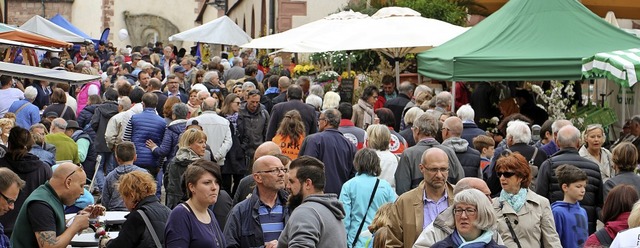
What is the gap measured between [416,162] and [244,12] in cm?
4006

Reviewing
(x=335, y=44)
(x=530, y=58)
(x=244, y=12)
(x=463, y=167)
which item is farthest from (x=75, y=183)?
(x=244, y=12)

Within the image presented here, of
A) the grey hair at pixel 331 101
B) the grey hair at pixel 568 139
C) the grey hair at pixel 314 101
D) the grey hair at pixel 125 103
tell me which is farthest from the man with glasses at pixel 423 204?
the grey hair at pixel 125 103

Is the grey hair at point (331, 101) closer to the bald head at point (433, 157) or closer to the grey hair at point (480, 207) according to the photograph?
the bald head at point (433, 157)

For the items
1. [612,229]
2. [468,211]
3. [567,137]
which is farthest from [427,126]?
[468,211]

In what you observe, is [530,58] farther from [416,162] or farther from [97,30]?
[97,30]

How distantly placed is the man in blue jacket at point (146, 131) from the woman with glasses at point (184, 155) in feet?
8.80

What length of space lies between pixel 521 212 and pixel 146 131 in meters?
6.84

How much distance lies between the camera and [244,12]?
166 feet

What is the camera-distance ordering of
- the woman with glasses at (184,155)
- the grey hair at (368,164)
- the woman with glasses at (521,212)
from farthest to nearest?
the woman with glasses at (184,155)
the grey hair at (368,164)
the woman with glasses at (521,212)

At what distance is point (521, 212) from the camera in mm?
9266

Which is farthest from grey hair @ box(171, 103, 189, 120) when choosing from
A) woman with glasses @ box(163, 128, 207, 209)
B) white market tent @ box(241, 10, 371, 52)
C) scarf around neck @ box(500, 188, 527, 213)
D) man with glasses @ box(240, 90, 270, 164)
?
scarf around neck @ box(500, 188, 527, 213)

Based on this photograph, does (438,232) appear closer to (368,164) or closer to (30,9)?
(368,164)

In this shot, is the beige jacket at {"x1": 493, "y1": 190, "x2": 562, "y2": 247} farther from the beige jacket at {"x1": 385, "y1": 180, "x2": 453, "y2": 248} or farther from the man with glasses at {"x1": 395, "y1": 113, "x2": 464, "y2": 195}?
the man with glasses at {"x1": 395, "y1": 113, "x2": 464, "y2": 195}

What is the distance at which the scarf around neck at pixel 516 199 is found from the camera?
9.29m
